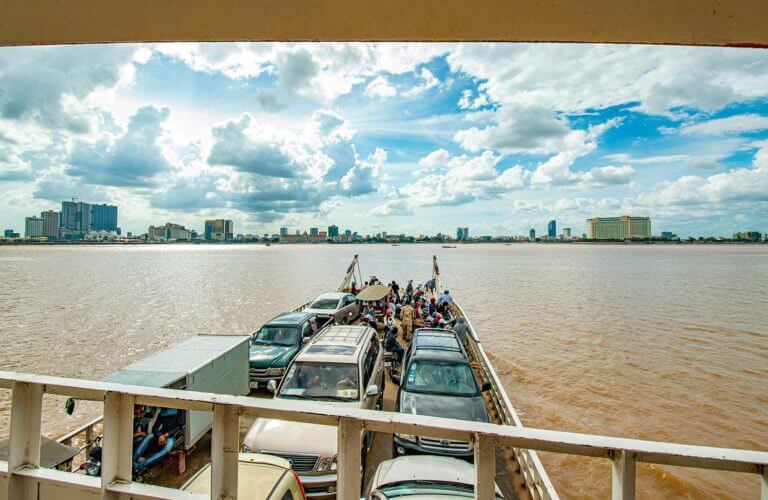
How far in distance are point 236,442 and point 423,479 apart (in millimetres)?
3011

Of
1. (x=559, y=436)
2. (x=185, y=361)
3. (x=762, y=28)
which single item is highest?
(x=762, y=28)

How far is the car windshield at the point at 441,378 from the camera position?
7.57m

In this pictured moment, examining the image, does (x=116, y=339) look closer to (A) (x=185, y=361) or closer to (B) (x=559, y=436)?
(A) (x=185, y=361)

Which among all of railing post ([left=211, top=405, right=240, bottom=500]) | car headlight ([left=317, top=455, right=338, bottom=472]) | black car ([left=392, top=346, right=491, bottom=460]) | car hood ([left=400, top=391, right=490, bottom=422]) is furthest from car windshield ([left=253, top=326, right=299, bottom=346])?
railing post ([left=211, top=405, right=240, bottom=500])

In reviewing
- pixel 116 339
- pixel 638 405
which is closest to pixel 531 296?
pixel 638 405

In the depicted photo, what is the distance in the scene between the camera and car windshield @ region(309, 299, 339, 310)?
52.2ft

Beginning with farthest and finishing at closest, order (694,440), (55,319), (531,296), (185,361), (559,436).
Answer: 1. (531,296)
2. (55,319)
3. (694,440)
4. (185,361)
5. (559,436)

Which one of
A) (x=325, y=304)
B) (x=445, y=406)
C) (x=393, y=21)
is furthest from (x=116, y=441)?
(x=325, y=304)

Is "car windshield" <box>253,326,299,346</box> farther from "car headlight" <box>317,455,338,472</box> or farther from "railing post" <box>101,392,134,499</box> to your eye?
"railing post" <box>101,392,134,499</box>

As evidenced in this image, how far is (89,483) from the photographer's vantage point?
2156 millimetres

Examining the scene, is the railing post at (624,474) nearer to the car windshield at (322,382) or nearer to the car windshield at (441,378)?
the car windshield at (322,382)

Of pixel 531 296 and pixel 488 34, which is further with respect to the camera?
pixel 531 296

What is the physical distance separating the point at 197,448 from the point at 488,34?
839cm

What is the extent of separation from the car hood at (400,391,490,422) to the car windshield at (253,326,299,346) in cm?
480
